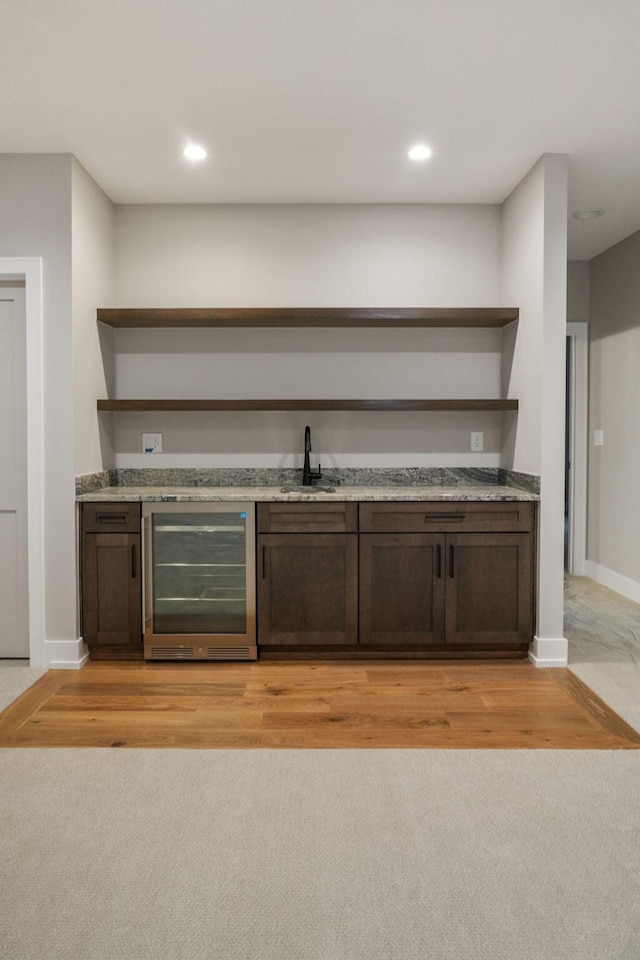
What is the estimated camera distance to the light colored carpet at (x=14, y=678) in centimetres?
301

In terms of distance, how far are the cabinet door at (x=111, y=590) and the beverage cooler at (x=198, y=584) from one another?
0.19 ft

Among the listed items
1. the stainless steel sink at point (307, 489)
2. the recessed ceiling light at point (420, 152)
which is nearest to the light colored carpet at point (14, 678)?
the stainless steel sink at point (307, 489)

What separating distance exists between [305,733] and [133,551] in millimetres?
1422

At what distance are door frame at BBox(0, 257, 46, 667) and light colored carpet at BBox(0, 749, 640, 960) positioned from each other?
41.4 inches

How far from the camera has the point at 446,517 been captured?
11.3ft

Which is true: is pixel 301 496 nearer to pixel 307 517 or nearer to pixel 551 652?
pixel 307 517

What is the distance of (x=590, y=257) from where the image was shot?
5207 mm

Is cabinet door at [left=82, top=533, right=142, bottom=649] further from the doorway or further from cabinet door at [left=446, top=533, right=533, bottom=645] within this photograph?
the doorway

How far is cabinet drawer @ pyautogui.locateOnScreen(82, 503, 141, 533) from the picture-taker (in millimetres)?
3416

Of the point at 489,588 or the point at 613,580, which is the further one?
the point at 613,580

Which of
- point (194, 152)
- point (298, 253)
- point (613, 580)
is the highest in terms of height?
point (194, 152)

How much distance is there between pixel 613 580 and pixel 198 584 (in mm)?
3339

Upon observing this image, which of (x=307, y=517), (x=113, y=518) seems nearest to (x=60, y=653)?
(x=113, y=518)

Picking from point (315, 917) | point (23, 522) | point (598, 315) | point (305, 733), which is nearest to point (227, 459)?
point (23, 522)
